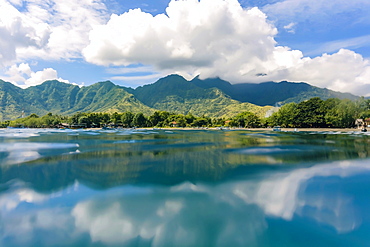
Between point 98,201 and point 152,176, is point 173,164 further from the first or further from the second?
point 98,201

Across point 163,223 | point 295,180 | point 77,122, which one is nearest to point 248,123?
point 77,122

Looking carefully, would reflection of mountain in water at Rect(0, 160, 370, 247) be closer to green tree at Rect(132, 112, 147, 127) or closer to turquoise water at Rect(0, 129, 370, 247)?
turquoise water at Rect(0, 129, 370, 247)

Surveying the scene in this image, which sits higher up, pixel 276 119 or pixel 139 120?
pixel 276 119

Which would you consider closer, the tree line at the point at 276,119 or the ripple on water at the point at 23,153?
the ripple on water at the point at 23,153

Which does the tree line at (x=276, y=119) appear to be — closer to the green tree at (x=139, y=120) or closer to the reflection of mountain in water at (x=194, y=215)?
the green tree at (x=139, y=120)

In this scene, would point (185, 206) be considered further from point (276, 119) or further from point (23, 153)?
point (276, 119)

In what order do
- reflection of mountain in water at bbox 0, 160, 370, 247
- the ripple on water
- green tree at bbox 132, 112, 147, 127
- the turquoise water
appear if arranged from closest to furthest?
reflection of mountain in water at bbox 0, 160, 370, 247 < the turquoise water < the ripple on water < green tree at bbox 132, 112, 147, 127

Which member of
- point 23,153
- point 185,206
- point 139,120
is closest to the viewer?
point 185,206

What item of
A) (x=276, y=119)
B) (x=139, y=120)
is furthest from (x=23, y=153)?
(x=139, y=120)

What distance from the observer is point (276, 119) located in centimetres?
12119

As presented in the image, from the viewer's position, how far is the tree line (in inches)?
3523

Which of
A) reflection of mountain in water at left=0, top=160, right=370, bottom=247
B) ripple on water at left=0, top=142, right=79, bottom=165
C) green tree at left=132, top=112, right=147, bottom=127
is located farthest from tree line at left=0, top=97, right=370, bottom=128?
ripple on water at left=0, top=142, right=79, bottom=165

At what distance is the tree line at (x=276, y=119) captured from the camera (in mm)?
89494

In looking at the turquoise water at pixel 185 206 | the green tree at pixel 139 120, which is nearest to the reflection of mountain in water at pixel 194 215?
the turquoise water at pixel 185 206
